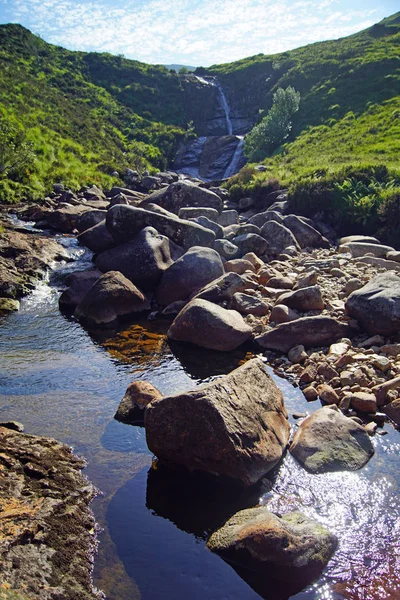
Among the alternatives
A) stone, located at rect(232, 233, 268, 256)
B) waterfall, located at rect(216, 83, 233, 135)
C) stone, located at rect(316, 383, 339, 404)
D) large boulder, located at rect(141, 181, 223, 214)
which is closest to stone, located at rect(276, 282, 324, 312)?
stone, located at rect(316, 383, 339, 404)

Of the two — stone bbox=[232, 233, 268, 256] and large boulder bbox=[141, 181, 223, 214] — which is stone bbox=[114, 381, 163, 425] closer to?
stone bbox=[232, 233, 268, 256]

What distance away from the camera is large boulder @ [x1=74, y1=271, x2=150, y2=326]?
1375 cm

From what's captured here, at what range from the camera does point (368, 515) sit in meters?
6.43

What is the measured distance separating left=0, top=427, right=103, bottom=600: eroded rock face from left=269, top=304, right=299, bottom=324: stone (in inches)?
275

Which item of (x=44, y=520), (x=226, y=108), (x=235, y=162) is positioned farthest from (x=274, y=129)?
(x=44, y=520)

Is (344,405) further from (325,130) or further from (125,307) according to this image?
(325,130)

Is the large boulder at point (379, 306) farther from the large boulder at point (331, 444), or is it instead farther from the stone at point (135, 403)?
the stone at point (135, 403)

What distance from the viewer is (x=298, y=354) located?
35.6 ft

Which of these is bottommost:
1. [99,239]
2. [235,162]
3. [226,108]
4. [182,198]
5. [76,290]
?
[235,162]

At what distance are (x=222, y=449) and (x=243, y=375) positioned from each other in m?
1.58

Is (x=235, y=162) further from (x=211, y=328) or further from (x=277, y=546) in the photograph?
(x=277, y=546)

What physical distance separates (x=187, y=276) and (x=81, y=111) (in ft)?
218

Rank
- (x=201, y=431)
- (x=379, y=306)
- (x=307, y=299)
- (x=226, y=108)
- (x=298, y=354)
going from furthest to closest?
1. (x=226, y=108)
2. (x=307, y=299)
3. (x=379, y=306)
4. (x=298, y=354)
5. (x=201, y=431)

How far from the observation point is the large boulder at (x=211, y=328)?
11.7m
